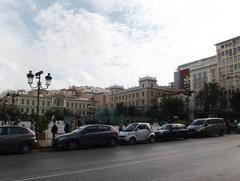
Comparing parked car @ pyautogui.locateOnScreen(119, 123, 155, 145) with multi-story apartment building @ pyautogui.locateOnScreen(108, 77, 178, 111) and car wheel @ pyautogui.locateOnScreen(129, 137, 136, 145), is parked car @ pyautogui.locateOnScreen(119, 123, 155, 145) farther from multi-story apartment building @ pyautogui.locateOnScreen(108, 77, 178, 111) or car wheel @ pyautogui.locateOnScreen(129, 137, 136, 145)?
multi-story apartment building @ pyautogui.locateOnScreen(108, 77, 178, 111)

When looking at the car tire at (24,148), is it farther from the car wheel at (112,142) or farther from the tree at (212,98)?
the tree at (212,98)

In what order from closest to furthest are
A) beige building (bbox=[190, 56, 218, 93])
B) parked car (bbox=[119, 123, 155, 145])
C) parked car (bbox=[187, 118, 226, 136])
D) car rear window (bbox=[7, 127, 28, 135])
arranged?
car rear window (bbox=[7, 127, 28, 135])
parked car (bbox=[119, 123, 155, 145])
parked car (bbox=[187, 118, 226, 136])
beige building (bbox=[190, 56, 218, 93])

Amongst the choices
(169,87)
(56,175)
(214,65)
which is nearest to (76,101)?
(169,87)

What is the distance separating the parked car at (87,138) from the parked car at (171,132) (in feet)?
18.2

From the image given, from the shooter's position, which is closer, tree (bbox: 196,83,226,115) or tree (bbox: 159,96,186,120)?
tree (bbox: 196,83,226,115)

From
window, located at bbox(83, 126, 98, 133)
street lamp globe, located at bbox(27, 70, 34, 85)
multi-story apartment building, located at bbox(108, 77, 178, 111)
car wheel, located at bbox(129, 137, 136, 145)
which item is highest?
multi-story apartment building, located at bbox(108, 77, 178, 111)

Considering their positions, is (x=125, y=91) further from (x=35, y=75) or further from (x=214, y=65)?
(x=35, y=75)

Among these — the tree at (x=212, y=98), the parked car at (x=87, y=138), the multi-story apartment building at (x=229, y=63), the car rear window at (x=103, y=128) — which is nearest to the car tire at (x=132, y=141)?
the parked car at (x=87, y=138)

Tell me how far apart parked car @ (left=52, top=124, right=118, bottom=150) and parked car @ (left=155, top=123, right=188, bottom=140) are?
18.2 feet

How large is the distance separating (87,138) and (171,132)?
9.07 metres

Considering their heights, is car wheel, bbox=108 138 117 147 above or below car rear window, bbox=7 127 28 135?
below

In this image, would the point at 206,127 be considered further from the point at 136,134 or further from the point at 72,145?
the point at 72,145

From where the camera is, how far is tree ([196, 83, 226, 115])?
80.6 m

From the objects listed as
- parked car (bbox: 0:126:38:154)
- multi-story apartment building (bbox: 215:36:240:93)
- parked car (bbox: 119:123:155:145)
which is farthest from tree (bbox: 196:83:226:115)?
parked car (bbox: 0:126:38:154)
